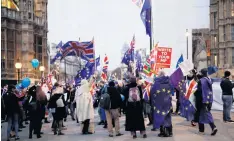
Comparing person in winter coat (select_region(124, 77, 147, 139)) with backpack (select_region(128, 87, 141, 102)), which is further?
backpack (select_region(128, 87, 141, 102))

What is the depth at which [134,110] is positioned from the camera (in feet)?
42.1

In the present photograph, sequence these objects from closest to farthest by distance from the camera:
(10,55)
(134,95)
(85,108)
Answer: (134,95)
(85,108)
(10,55)

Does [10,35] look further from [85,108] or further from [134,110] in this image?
[134,110]

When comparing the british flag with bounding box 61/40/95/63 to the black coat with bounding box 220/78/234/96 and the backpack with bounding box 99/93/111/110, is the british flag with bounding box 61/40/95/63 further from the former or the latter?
the backpack with bounding box 99/93/111/110

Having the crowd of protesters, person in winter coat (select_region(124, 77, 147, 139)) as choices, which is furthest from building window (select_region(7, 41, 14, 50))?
person in winter coat (select_region(124, 77, 147, 139))

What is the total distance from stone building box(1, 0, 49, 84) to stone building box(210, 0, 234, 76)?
2109 cm

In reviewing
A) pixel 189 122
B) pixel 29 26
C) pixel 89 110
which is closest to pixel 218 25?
pixel 29 26

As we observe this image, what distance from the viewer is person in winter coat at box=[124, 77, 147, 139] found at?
1266 cm

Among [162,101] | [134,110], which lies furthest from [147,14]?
[134,110]

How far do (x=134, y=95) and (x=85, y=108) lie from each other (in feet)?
7.78

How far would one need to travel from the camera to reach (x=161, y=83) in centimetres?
1277

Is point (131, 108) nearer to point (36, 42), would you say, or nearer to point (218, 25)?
point (218, 25)

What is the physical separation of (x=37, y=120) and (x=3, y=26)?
3661cm

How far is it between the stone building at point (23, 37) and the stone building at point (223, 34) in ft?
69.2
